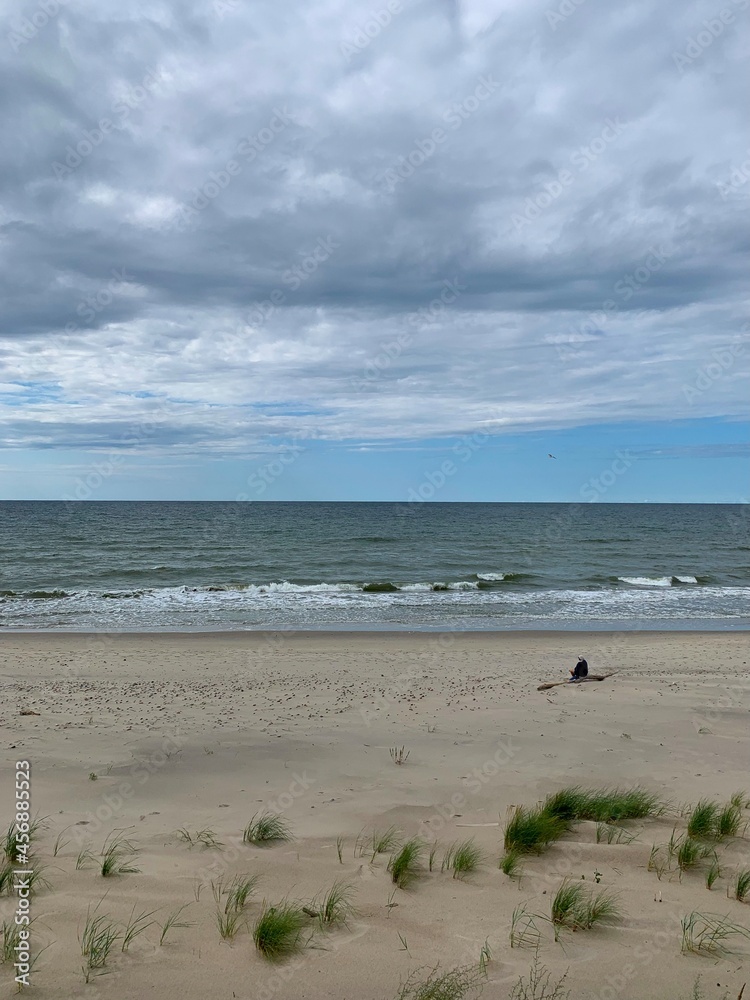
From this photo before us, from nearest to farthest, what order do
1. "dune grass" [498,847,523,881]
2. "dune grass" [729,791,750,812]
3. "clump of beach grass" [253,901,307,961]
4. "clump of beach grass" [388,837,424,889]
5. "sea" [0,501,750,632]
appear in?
"clump of beach grass" [253,901,307,961]
"clump of beach grass" [388,837,424,889]
"dune grass" [498,847,523,881]
"dune grass" [729,791,750,812]
"sea" [0,501,750,632]

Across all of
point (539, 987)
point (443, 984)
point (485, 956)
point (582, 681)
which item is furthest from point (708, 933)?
point (582, 681)

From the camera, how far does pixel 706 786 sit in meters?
7.38

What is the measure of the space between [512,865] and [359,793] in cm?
249

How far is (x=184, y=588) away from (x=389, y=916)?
25.4 m

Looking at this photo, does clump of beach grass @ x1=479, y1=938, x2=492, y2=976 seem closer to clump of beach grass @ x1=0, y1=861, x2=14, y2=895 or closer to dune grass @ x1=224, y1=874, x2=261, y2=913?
dune grass @ x1=224, y1=874, x2=261, y2=913

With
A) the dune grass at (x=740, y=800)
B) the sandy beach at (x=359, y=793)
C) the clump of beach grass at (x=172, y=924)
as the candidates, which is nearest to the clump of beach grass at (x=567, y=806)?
the sandy beach at (x=359, y=793)

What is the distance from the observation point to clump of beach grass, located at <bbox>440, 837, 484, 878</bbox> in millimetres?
5043

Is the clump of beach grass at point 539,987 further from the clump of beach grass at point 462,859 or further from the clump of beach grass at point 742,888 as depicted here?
the clump of beach grass at point 742,888

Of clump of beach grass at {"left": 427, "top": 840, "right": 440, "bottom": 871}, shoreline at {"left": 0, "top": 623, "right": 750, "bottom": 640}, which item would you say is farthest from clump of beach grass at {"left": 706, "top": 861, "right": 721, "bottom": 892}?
shoreline at {"left": 0, "top": 623, "right": 750, "bottom": 640}

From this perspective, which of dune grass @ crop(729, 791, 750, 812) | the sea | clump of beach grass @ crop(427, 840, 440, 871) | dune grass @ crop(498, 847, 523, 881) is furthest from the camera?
the sea

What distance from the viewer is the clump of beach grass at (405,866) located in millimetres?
4890

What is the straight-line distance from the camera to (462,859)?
509 centimetres

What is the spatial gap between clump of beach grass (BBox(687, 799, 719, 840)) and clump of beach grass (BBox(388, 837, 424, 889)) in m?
2.41

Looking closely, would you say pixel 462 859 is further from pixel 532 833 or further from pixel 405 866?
pixel 532 833
